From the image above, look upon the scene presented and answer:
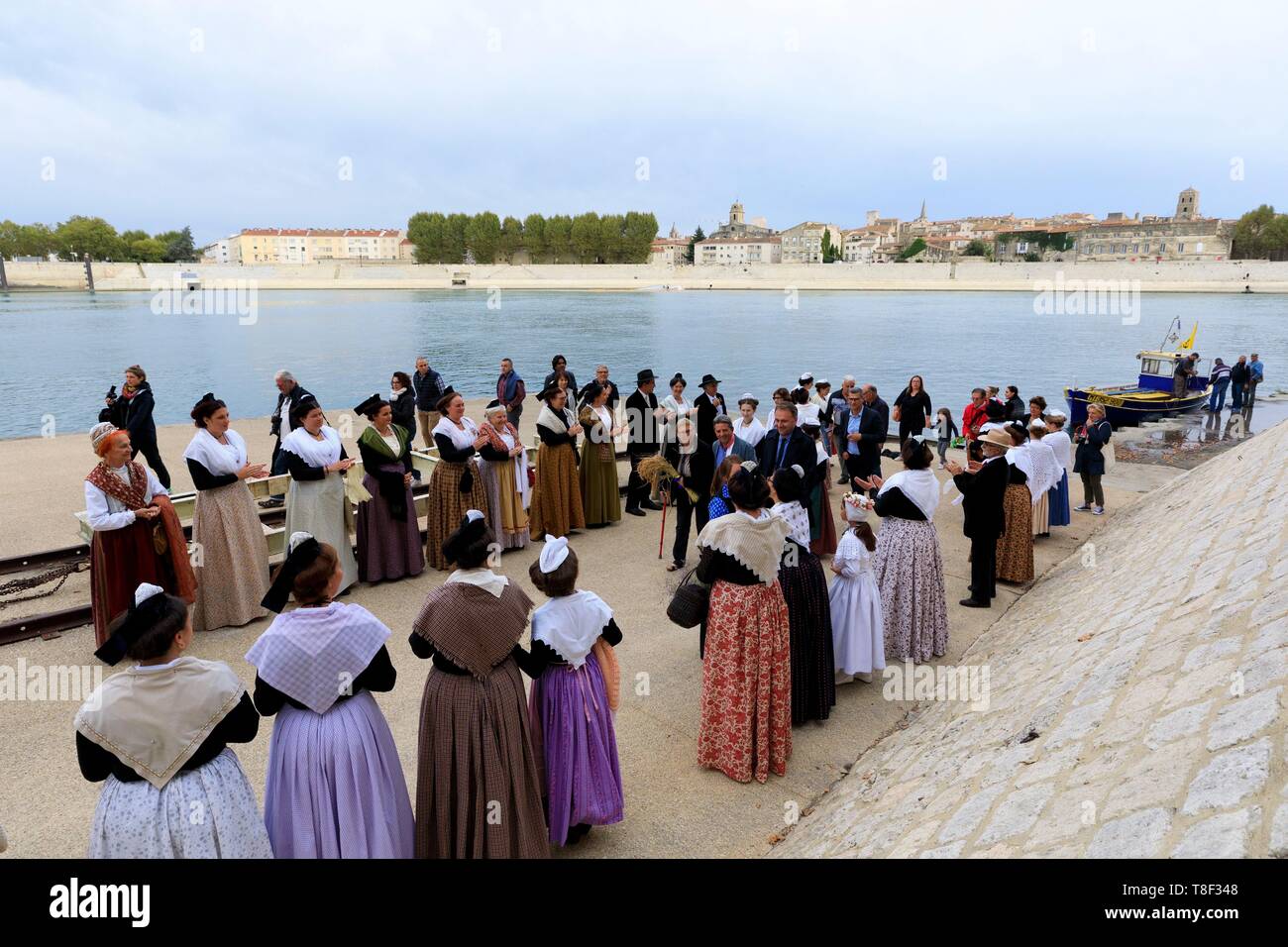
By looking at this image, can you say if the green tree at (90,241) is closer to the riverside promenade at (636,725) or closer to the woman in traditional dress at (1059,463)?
the riverside promenade at (636,725)

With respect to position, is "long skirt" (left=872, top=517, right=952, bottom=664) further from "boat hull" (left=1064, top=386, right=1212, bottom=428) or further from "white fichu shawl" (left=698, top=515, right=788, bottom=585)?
"boat hull" (left=1064, top=386, right=1212, bottom=428)

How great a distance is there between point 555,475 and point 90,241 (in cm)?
13432

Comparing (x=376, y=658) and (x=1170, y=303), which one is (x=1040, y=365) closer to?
(x=376, y=658)

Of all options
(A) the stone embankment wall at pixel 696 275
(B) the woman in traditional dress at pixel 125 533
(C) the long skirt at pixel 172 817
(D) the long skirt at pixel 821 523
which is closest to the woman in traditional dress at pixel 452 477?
(B) the woman in traditional dress at pixel 125 533

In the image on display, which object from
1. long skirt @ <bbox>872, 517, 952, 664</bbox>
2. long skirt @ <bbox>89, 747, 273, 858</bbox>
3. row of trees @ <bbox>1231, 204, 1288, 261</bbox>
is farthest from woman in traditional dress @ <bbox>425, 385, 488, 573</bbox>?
row of trees @ <bbox>1231, 204, 1288, 261</bbox>

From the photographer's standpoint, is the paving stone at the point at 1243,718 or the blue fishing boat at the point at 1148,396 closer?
the paving stone at the point at 1243,718

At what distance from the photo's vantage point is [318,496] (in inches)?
262

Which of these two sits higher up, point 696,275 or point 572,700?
point 696,275

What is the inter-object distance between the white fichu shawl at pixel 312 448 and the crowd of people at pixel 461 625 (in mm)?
22

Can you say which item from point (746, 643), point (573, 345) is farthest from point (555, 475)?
point (573, 345)

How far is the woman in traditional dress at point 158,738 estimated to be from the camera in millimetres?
2535

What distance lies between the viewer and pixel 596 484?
29.6 ft

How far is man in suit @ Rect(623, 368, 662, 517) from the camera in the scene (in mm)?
9680

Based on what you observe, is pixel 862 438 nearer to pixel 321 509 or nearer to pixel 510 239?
pixel 321 509
